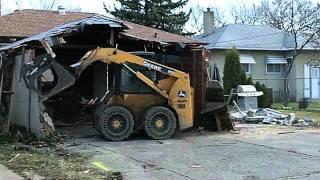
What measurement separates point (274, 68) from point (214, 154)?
2951cm

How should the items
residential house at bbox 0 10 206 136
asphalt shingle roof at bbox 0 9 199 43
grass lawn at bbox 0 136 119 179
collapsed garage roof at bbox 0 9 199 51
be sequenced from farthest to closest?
asphalt shingle roof at bbox 0 9 199 43, collapsed garage roof at bbox 0 9 199 51, residential house at bbox 0 10 206 136, grass lawn at bbox 0 136 119 179

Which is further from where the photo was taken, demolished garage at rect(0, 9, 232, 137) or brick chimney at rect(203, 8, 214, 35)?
brick chimney at rect(203, 8, 214, 35)

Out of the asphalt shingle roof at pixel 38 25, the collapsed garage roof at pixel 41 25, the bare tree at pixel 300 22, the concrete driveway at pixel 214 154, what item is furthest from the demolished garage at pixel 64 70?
the bare tree at pixel 300 22

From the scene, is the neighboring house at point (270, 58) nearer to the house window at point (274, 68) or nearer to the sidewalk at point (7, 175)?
the house window at point (274, 68)

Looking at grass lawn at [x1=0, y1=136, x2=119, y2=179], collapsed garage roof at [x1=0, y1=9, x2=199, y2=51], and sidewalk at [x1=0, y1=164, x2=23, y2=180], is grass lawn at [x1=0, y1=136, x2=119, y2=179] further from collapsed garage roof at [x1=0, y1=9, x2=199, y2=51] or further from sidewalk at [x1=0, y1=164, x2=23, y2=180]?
collapsed garage roof at [x1=0, y1=9, x2=199, y2=51]

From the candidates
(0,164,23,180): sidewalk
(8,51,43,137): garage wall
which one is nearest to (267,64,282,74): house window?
(8,51,43,137): garage wall

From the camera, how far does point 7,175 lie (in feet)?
31.7

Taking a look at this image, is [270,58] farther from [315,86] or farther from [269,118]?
[269,118]

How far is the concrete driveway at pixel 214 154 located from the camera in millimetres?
9781

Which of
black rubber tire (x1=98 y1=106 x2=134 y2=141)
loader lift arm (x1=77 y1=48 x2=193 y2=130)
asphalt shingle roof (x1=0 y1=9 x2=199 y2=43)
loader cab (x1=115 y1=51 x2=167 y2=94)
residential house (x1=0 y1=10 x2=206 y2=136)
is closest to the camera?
black rubber tire (x1=98 y1=106 x2=134 y2=141)

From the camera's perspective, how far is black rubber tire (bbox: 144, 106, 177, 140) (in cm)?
1523

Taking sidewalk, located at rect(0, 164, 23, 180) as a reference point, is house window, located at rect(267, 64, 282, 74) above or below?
above

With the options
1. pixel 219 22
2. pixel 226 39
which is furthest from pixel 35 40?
pixel 219 22

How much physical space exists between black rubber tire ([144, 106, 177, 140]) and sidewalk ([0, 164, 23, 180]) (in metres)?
5.40
